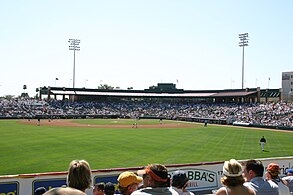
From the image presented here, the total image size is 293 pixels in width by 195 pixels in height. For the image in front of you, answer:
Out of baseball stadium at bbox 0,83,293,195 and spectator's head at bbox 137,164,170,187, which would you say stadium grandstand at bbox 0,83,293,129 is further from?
spectator's head at bbox 137,164,170,187

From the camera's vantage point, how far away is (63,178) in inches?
445

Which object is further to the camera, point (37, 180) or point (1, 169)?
point (1, 169)

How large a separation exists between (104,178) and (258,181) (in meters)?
7.93

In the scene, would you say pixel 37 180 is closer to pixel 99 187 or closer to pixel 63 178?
pixel 63 178

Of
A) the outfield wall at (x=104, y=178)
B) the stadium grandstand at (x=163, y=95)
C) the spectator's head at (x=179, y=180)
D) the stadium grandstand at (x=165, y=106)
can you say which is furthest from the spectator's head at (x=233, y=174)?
the stadium grandstand at (x=163, y=95)

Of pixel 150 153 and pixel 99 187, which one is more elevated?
pixel 99 187

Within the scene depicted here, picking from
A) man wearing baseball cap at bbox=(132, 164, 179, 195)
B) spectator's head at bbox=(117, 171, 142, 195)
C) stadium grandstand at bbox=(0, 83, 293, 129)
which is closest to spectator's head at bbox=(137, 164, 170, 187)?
man wearing baseball cap at bbox=(132, 164, 179, 195)

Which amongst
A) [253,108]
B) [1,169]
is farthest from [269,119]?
[1,169]

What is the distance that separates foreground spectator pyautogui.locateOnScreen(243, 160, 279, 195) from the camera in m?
5.10

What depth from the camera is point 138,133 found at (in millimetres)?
39656

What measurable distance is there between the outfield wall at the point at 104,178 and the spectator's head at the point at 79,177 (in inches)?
306

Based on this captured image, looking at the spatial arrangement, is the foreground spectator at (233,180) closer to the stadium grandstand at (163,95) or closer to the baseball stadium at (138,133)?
the baseball stadium at (138,133)

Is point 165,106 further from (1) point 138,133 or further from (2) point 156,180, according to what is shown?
(2) point 156,180

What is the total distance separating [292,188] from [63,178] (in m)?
7.80
